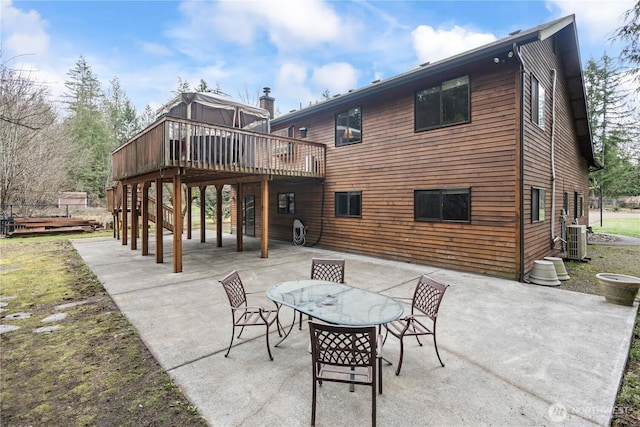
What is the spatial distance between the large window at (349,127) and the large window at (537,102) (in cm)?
459

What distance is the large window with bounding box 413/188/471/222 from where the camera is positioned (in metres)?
7.20

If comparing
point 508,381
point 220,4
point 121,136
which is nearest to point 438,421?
point 508,381

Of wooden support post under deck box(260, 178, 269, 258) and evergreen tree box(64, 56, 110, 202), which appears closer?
wooden support post under deck box(260, 178, 269, 258)

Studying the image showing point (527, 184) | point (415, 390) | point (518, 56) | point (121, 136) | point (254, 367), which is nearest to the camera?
point (415, 390)

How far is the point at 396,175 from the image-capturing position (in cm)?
860

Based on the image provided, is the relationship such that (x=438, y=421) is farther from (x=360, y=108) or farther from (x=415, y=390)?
(x=360, y=108)

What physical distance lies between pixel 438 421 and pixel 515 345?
1927 mm

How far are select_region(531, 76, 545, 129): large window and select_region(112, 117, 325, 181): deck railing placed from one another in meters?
6.26

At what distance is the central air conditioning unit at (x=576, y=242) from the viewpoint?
8.71 metres

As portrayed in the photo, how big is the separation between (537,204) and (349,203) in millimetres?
5185

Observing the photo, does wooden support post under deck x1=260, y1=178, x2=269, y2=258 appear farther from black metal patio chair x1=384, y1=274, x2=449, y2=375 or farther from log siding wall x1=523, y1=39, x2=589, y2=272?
log siding wall x1=523, y1=39, x2=589, y2=272

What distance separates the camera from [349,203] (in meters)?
10.1

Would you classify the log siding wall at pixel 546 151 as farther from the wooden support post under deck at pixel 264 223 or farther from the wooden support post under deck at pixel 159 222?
the wooden support post under deck at pixel 159 222

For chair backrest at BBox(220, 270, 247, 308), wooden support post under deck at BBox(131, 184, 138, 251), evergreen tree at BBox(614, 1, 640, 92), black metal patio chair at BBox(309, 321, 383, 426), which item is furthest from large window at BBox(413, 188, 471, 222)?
wooden support post under deck at BBox(131, 184, 138, 251)
